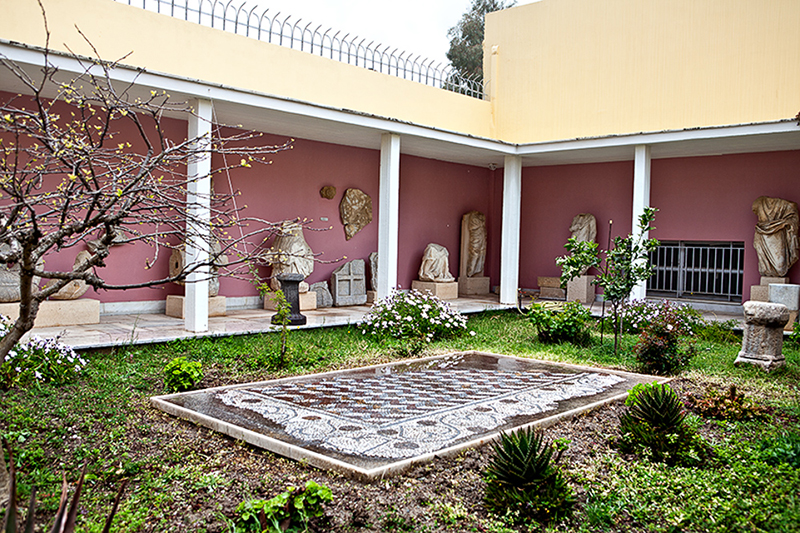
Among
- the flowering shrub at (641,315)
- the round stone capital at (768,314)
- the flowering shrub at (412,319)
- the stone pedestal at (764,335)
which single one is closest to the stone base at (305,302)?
the flowering shrub at (412,319)

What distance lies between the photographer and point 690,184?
14102 mm

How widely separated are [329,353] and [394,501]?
4.76 meters

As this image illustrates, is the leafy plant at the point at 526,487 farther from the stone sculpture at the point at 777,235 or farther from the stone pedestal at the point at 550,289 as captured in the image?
the stone pedestal at the point at 550,289

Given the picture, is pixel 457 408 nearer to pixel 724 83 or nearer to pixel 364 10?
pixel 724 83

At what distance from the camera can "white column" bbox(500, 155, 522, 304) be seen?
13.8 metres

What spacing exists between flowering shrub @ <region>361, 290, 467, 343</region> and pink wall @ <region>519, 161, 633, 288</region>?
6.56 metres

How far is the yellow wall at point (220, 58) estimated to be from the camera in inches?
373

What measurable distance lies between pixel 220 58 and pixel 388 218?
3.91m

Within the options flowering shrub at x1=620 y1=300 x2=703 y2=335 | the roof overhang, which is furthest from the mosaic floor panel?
the roof overhang

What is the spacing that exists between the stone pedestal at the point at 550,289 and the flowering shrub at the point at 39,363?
11164 millimetres

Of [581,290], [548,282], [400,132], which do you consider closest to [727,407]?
[400,132]

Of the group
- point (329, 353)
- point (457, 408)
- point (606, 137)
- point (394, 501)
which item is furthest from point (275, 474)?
point (606, 137)

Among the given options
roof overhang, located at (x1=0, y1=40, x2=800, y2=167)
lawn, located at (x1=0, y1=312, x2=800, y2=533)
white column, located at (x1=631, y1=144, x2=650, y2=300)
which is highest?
roof overhang, located at (x1=0, y1=40, x2=800, y2=167)

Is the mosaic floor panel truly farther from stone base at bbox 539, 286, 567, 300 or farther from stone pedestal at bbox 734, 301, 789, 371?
stone base at bbox 539, 286, 567, 300
